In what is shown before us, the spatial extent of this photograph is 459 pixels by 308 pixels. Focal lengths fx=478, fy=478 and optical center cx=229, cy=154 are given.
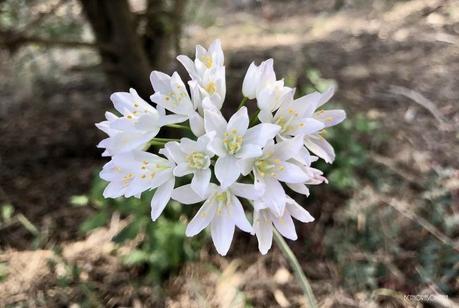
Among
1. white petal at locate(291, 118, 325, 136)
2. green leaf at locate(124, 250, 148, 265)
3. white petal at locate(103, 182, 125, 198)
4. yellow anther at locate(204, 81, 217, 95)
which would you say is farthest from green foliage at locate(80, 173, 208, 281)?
white petal at locate(291, 118, 325, 136)

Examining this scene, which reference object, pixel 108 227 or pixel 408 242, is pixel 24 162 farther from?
pixel 408 242

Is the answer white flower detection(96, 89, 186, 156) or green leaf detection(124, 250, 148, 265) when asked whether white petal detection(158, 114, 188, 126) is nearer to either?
white flower detection(96, 89, 186, 156)

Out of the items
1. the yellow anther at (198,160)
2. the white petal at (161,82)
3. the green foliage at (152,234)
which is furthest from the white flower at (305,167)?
the green foliage at (152,234)

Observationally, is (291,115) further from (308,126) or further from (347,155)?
(347,155)

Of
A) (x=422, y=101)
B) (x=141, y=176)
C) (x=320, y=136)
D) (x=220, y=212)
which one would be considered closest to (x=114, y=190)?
(x=141, y=176)

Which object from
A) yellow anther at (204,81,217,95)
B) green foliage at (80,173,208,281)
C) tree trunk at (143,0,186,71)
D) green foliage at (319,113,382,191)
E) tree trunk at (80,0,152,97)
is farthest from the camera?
tree trunk at (143,0,186,71)

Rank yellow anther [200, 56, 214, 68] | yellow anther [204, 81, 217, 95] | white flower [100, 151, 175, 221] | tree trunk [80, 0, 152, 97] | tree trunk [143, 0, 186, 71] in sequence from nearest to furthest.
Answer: white flower [100, 151, 175, 221]
yellow anther [204, 81, 217, 95]
yellow anther [200, 56, 214, 68]
tree trunk [80, 0, 152, 97]
tree trunk [143, 0, 186, 71]

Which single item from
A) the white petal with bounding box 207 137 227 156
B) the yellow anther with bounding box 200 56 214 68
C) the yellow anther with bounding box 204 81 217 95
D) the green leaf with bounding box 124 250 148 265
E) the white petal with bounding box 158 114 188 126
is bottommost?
the green leaf with bounding box 124 250 148 265
